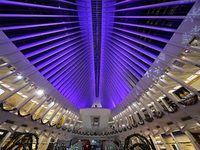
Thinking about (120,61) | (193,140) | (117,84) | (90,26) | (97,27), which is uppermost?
(97,27)

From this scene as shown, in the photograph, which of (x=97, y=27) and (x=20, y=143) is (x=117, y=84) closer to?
(x=97, y=27)

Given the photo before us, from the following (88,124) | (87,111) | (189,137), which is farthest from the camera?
(88,124)

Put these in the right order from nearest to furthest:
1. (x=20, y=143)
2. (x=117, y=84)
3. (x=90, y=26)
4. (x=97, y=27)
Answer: (x=20, y=143) → (x=90, y=26) → (x=97, y=27) → (x=117, y=84)

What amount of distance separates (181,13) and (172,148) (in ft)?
49.2

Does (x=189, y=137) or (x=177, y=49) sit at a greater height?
(x=177, y=49)

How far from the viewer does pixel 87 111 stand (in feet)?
90.9

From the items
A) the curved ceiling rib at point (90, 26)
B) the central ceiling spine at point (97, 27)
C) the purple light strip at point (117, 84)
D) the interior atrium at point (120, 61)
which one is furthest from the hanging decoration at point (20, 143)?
the purple light strip at point (117, 84)

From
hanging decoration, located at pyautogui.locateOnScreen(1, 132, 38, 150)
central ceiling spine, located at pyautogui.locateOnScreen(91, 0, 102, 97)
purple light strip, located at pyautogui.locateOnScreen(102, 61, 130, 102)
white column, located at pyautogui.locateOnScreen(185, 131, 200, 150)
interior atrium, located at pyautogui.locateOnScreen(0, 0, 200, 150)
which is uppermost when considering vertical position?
central ceiling spine, located at pyautogui.locateOnScreen(91, 0, 102, 97)

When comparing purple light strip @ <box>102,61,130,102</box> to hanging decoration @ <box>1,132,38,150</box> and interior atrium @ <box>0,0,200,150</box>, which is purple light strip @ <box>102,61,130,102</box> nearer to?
interior atrium @ <box>0,0,200,150</box>

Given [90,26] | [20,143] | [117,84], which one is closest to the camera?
[20,143]

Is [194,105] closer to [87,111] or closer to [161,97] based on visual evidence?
[161,97]

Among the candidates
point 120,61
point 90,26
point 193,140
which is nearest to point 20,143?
point 193,140

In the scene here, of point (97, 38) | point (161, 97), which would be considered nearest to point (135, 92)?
point (161, 97)

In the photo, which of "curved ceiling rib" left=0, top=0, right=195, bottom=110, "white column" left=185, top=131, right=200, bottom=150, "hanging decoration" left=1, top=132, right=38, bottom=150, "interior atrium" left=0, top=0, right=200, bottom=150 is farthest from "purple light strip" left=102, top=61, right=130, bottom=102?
"hanging decoration" left=1, top=132, right=38, bottom=150
